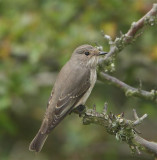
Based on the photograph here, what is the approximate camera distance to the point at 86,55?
6.48 meters

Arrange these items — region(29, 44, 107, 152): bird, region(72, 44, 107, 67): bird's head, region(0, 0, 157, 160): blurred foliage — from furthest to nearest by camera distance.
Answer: region(0, 0, 157, 160): blurred foliage → region(72, 44, 107, 67): bird's head → region(29, 44, 107, 152): bird

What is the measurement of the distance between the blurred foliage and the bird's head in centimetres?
23

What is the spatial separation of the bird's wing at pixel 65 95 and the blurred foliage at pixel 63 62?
720 millimetres

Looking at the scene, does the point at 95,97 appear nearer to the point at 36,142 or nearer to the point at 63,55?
the point at 63,55

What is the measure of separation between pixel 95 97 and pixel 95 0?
157cm

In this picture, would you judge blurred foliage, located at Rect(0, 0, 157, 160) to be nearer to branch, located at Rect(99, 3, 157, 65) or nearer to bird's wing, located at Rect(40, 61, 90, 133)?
bird's wing, located at Rect(40, 61, 90, 133)

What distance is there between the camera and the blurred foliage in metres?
7.04

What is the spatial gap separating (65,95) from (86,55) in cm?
84

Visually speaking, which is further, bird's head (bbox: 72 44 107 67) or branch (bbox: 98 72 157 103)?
bird's head (bbox: 72 44 107 67)

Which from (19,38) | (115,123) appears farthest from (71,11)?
(115,123)

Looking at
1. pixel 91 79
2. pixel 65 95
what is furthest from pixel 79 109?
pixel 91 79

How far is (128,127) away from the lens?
13.6ft

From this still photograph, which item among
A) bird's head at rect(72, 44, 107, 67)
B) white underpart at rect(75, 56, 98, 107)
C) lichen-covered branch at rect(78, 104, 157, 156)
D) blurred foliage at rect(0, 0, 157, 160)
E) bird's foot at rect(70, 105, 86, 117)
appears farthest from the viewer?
blurred foliage at rect(0, 0, 157, 160)

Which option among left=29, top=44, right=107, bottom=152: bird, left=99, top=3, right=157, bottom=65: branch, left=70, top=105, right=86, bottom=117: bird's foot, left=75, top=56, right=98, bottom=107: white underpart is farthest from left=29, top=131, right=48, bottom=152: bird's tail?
left=99, top=3, right=157, bottom=65: branch
